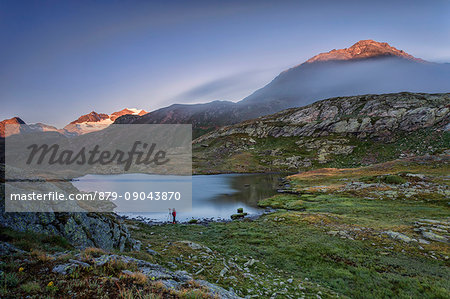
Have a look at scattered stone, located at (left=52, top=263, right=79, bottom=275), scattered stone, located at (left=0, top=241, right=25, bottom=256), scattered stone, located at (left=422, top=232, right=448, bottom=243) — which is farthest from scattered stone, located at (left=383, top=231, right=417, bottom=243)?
scattered stone, located at (left=0, top=241, right=25, bottom=256)

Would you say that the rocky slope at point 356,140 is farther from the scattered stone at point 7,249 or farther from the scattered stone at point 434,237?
the scattered stone at point 7,249

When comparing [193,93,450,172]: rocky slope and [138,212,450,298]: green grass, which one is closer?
[138,212,450,298]: green grass

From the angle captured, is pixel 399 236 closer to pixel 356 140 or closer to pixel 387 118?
pixel 356 140

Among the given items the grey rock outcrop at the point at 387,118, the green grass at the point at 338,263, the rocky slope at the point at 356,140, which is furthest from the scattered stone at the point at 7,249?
the grey rock outcrop at the point at 387,118

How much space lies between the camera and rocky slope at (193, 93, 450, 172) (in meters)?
130

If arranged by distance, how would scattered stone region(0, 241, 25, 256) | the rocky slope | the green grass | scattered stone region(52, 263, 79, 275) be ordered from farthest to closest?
the rocky slope
the green grass
scattered stone region(0, 241, 25, 256)
scattered stone region(52, 263, 79, 275)

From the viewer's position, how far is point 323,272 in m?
17.2

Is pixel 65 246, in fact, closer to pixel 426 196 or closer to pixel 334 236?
pixel 334 236

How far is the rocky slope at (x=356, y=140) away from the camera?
130 metres

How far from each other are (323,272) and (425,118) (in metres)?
187

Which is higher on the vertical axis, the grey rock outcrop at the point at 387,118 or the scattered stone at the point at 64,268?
the grey rock outcrop at the point at 387,118

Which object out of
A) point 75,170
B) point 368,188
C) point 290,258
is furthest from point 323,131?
point 75,170

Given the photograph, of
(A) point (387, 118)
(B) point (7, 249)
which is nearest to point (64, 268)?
(B) point (7, 249)

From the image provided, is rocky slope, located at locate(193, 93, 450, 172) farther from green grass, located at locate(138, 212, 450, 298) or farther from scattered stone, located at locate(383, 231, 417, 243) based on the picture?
green grass, located at locate(138, 212, 450, 298)
